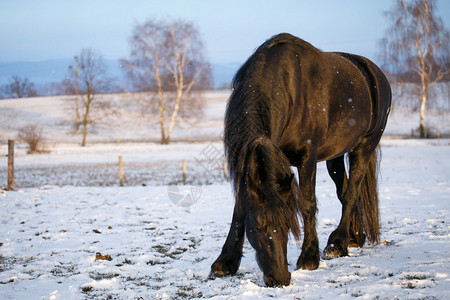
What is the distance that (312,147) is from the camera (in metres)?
4.29

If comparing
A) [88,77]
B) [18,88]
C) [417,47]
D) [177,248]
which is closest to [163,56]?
[88,77]

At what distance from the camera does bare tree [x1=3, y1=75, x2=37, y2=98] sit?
2470 inches

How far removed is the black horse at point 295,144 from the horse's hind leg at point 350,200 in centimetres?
1

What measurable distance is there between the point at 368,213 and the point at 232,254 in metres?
2.36

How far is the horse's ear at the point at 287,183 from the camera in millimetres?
3229

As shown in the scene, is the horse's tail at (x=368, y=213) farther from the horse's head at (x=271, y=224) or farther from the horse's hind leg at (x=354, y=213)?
the horse's head at (x=271, y=224)

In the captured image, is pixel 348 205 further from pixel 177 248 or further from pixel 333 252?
pixel 177 248

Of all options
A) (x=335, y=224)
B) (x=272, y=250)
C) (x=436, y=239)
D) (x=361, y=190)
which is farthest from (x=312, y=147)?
(x=335, y=224)

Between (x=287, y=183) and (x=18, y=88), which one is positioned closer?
(x=287, y=183)

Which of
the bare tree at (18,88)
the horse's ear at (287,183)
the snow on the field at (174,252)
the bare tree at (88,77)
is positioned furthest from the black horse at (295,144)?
the bare tree at (18,88)

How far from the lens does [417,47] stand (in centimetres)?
2864

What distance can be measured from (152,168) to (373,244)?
14.6m

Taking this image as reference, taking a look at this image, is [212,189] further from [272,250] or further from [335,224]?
[272,250]

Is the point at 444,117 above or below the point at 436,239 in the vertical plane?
above
